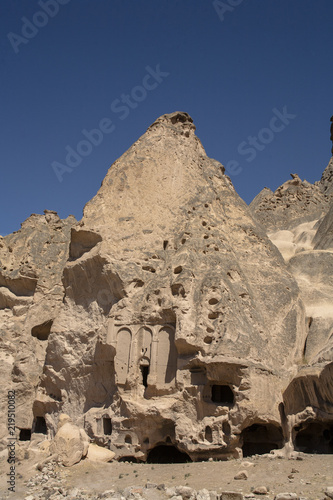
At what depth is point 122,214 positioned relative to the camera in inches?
801

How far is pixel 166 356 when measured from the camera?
16.5m

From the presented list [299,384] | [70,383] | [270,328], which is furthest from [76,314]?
[299,384]

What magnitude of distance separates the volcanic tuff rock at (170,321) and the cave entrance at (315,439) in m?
0.20

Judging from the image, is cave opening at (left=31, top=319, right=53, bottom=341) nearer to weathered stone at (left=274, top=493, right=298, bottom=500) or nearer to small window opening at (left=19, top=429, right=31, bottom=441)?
small window opening at (left=19, top=429, right=31, bottom=441)

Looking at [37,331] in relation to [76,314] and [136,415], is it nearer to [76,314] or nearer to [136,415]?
[76,314]

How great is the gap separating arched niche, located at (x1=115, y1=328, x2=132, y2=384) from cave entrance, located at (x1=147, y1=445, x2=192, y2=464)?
2601mm

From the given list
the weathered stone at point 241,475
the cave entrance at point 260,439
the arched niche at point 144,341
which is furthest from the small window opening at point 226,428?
the arched niche at point 144,341

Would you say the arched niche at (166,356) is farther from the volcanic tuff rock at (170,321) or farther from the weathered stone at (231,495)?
the weathered stone at (231,495)

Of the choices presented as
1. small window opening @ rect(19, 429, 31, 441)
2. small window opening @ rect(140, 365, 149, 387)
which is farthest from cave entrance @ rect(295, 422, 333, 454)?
small window opening @ rect(19, 429, 31, 441)

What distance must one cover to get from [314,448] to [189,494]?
6.01 metres

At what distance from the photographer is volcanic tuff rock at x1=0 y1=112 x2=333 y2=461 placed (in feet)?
50.0

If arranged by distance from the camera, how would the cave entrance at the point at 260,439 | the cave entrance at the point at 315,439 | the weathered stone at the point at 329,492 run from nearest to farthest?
the weathered stone at the point at 329,492 → the cave entrance at the point at 315,439 → the cave entrance at the point at 260,439

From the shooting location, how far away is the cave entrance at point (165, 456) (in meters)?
16.2

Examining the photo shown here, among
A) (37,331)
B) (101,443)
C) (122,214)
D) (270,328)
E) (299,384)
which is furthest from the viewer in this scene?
(37,331)
